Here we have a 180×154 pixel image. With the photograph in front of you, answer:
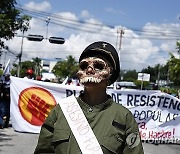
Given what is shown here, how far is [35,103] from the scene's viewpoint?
33.9 feet

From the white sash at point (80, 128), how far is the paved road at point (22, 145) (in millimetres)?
5933

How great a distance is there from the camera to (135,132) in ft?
7.31

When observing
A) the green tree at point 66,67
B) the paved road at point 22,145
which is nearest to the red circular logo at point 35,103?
the paved road at point 22,145

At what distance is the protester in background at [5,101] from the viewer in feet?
35.9

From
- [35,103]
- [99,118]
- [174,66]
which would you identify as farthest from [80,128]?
[174,66]

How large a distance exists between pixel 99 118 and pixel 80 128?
128 mm

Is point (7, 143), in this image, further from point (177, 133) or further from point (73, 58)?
point (73, 58)

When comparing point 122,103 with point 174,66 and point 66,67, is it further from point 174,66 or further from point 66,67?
point 66,67

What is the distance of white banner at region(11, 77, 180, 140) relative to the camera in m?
10.3

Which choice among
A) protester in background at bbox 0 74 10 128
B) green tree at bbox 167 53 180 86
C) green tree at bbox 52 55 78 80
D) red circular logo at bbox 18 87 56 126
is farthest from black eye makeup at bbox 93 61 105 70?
green tree at bbox 52 55 78 80

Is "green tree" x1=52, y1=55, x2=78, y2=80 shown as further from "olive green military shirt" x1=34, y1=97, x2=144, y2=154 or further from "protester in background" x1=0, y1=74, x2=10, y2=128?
"olive green military shirt" x1=34, y1=97, x2=144, y2=154

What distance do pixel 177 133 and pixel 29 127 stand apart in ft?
13.1

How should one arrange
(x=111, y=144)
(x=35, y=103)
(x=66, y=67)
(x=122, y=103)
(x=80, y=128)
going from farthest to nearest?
(x=66, y=67)
(x=122, y=103)
(x=35, y=103)
(x=80, y=128)
(x=111, y=144)

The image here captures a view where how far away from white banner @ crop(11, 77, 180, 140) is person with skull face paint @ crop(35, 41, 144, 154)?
310 inches
